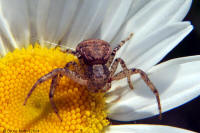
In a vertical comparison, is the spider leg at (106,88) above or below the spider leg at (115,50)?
below

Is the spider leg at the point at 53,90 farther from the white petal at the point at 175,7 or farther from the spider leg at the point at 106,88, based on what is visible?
the white petal at the point at 175,7

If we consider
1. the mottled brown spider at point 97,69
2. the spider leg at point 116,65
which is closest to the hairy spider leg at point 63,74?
the mottled brown spider at point 97,69

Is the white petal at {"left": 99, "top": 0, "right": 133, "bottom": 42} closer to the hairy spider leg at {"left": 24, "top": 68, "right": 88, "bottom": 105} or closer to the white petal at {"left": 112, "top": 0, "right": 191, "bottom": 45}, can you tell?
the white petal at {"left": 112, "top": 0, "right": 191, "bottom": 45}

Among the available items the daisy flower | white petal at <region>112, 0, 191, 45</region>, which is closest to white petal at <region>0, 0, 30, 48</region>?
the daisy flower

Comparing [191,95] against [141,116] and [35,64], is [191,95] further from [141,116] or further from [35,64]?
[35,64]

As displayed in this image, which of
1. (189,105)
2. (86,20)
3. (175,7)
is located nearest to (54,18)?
(86,20)

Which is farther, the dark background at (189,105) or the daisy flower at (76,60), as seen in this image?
the dark background at (189,105)
